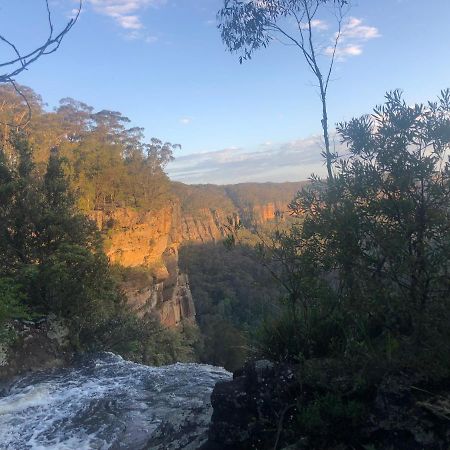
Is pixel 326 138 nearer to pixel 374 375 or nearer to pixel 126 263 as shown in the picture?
pixel 374 375

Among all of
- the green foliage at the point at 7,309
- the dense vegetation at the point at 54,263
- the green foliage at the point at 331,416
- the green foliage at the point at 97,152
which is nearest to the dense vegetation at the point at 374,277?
the green foliage at the point at 331,416

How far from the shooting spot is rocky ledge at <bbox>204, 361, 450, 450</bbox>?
10.1 feet

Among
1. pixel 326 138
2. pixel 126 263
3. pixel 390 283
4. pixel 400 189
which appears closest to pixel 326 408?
pixel 390 283

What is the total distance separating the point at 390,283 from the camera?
3.50 metres

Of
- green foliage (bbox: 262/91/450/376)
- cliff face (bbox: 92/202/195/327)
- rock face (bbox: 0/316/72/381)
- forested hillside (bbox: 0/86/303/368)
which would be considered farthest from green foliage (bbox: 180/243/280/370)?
green foliage (bbox: 262/91/450/376)

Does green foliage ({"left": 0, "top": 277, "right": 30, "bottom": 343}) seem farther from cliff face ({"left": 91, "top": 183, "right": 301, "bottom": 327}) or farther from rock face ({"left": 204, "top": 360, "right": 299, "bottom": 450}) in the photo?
cliff face ({"left": 91, "top": 183, "right": 301, "bottom": 327})

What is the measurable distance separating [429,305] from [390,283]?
1.03ft

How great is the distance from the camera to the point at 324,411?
335cm

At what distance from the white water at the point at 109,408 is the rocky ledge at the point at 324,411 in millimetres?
484

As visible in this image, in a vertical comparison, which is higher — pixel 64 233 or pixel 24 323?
pixel 64 233

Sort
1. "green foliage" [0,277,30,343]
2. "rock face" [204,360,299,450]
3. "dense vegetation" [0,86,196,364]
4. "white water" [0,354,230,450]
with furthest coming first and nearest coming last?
"dense vegetation" [0,86,196,364] → "green foliage" [0,277,30,343] → "white water" [0,354,230,450] → "rock face" [204,360,299,450]

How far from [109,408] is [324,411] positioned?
3752mm

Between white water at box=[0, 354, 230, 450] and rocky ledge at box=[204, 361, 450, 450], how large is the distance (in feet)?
1.59

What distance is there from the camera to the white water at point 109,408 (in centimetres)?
457
